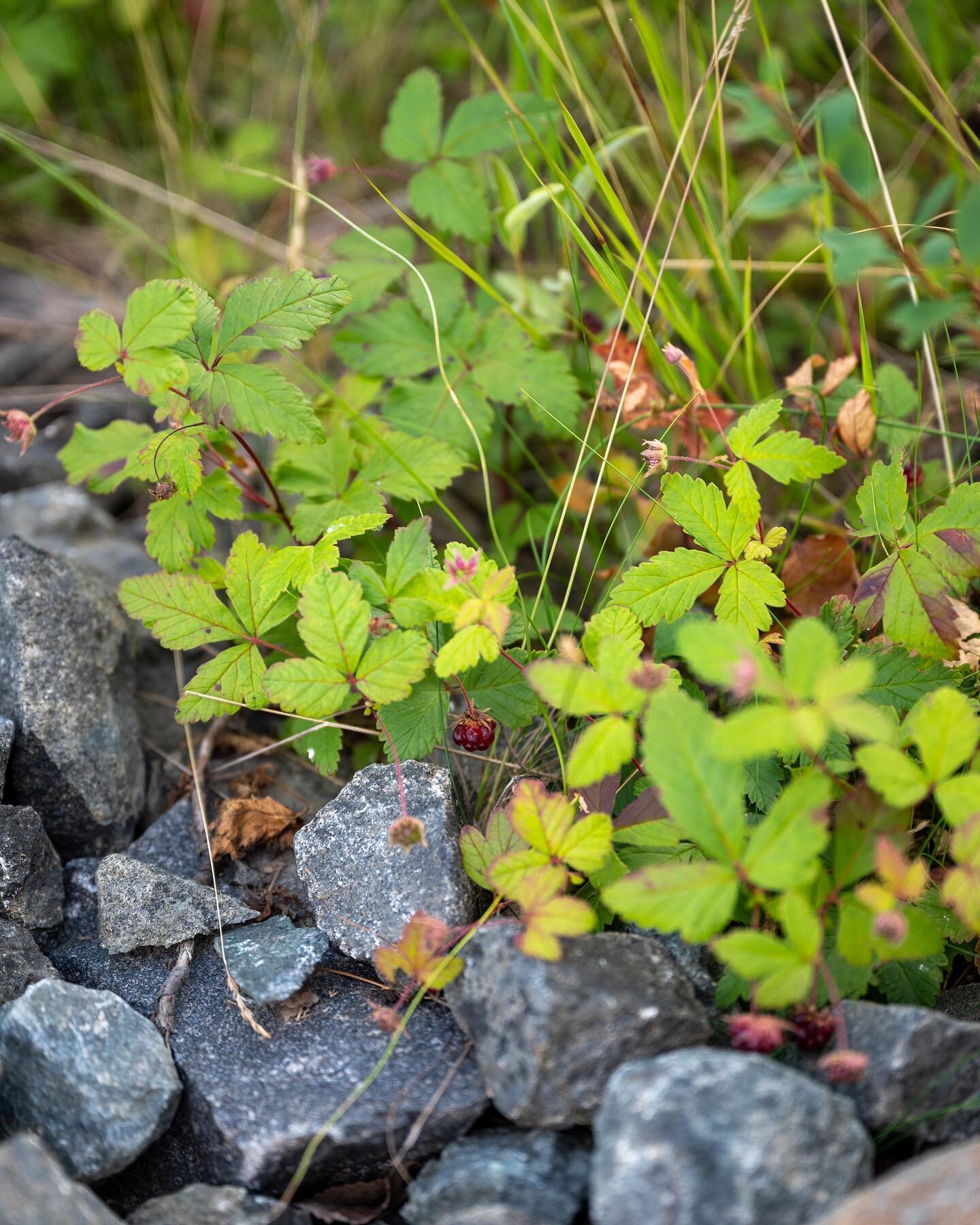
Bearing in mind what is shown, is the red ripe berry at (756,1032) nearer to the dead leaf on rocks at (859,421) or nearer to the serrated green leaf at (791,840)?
the serrated green leaf at (791,840)

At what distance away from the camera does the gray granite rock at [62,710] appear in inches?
77.8

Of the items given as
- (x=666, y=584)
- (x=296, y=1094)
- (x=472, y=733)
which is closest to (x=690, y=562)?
(x=666, y=584)

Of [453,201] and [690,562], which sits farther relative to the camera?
[453,201]

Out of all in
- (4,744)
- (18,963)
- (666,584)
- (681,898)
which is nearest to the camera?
(681,898)

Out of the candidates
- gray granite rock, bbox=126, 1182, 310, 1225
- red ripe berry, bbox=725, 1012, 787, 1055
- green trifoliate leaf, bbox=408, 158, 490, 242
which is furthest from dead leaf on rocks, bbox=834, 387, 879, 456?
gray granite rock, bbox=126, 1182, 310, 1225

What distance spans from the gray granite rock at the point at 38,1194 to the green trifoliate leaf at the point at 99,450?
1.30 metres

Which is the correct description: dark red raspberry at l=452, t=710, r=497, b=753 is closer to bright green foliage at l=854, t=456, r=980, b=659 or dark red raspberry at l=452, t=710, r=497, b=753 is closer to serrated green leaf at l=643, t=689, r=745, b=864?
serrated green leaf at l=643, t=689, r=745, b=864

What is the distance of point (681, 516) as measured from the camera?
1801 mm

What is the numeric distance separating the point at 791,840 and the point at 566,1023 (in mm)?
394

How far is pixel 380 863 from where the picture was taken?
1.71 meters

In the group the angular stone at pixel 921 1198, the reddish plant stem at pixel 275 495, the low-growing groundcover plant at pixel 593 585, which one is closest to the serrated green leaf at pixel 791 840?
the low-growing groundcover plant at pixel 593 585

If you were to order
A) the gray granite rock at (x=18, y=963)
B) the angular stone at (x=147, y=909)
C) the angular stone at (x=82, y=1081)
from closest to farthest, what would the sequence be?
the angular stone at (x=82, y=1081), the gray granite rock at (x=18, y=963), the angular stone at (x=147, y=909)

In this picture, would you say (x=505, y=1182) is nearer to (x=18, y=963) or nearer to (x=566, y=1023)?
(x=566, y=1023)

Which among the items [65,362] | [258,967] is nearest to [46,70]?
[65,362]
